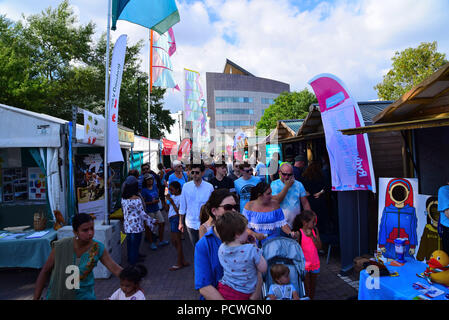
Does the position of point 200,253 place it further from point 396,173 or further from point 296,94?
point 296,94

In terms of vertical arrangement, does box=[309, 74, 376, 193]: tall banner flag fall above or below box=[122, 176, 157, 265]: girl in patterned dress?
above

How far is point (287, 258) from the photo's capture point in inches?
107

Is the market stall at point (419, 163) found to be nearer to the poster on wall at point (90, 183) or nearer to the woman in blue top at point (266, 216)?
the woman in blue top at point (266, 216)

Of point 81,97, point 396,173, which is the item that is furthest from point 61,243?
point 81,97

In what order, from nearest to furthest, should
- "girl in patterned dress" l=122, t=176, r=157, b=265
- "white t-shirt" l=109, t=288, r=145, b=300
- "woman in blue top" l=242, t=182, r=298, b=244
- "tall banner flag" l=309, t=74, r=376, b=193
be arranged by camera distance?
"white t-shirt" l=109, t=288, r=145, b=300, "woman in blue top" l=242, t=182, r=298, b=244, "tall banner flag" l=309, t=74, r=376, b=193, "girl in patterned dress" l=122, t=176, r=157, b=265

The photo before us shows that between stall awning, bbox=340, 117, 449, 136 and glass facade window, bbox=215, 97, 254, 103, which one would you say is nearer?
stall awning, bbox=340, 117, 449, 136

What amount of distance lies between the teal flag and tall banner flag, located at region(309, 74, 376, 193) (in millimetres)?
4120

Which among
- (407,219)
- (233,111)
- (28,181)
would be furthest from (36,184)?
(233,111)

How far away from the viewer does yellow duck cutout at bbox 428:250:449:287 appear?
2.63m

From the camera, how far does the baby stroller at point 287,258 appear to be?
266cm

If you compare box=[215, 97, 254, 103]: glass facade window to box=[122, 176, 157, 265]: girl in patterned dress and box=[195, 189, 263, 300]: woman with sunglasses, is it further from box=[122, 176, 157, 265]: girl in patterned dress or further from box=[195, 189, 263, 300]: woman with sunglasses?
box=[195, 189, 263, 300]: woman with sunglasses

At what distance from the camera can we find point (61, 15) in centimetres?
2000

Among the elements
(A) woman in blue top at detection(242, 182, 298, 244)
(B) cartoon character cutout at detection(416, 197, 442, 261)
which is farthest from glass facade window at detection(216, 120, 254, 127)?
(A) woman in blue top at detection(242, 182, 298, 244)
